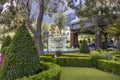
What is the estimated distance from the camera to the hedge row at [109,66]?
1220cm

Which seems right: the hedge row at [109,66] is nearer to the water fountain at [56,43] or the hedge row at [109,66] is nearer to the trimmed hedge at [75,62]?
the trimmed hedge at [75,62]

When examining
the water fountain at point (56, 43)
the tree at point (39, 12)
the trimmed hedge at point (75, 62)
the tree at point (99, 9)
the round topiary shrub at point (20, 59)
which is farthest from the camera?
the water fountain at point (56, 43)

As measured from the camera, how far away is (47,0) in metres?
20.1

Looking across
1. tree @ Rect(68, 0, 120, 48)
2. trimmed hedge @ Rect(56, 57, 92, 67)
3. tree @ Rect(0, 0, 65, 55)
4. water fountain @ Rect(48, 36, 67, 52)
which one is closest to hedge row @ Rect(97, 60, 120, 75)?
trimmed hedge @ Rect(56, 57, 92, 67)

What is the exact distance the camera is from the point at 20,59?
22.3 feet

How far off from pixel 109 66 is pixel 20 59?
7617mm

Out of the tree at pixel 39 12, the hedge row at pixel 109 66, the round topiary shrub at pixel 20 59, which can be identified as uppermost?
the tree at pixel 39 12

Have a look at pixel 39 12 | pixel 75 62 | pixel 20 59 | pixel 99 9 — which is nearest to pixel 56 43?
pixel 99 9

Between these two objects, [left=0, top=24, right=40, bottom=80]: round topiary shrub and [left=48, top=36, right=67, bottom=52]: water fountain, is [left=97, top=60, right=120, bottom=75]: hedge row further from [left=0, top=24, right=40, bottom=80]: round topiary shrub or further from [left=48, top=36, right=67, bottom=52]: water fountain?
[left=48, top=36, right=67, bottom=52]: water fountain

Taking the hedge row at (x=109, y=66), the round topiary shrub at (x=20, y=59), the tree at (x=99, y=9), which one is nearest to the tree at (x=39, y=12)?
the hedge row at (x=109, y=66)

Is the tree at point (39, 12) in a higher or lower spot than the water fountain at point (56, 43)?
higher

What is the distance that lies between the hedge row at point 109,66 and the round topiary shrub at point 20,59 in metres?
6.20

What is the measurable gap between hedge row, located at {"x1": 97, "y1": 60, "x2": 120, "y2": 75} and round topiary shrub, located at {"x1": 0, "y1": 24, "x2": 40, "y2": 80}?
6.20 m

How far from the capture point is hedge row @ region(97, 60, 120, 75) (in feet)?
40.0
